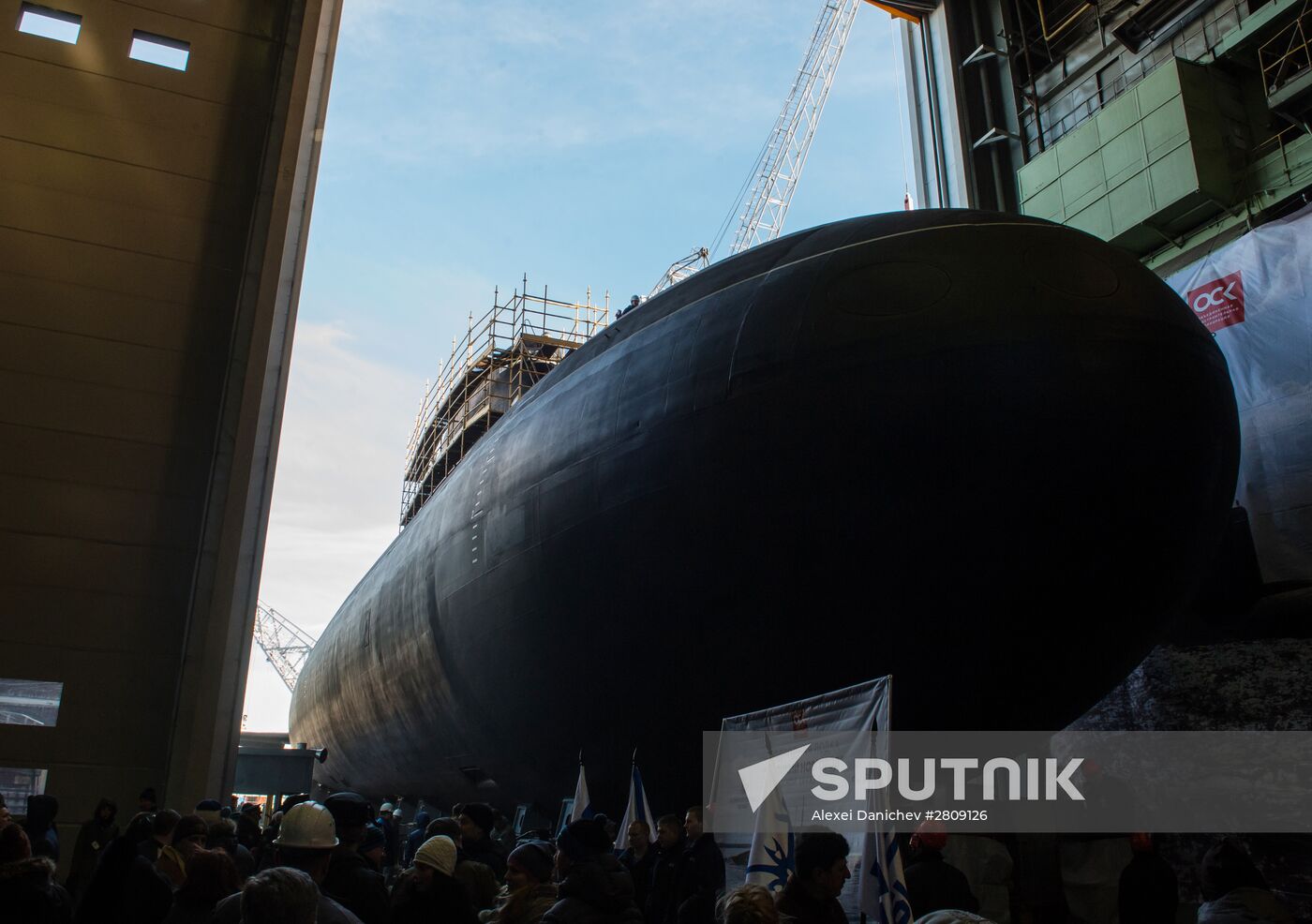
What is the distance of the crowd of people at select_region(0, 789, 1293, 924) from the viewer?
9.04 feet

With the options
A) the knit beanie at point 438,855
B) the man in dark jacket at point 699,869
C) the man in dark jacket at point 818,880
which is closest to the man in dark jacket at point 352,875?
the knit beanie at point 438,855

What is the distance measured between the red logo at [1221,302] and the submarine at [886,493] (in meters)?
6.75

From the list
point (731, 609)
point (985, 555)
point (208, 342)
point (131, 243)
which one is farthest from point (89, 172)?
point (985, 555)

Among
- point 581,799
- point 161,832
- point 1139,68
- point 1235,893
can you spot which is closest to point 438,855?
point 161,832

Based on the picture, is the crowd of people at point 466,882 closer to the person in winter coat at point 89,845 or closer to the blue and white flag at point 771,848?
the blue and white flag at point 771,848

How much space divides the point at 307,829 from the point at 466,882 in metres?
1.68

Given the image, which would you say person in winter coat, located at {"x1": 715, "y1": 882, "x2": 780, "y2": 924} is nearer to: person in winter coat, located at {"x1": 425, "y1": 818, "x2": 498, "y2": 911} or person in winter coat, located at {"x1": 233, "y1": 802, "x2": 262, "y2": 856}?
person in winter coat, located at {"x1": 425, "y1": 818, "x2": 498, "y2": 911}

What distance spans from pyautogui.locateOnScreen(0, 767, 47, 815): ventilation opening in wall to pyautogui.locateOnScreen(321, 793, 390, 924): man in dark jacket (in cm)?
818

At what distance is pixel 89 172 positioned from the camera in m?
11.7

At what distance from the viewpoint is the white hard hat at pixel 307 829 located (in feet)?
9.46

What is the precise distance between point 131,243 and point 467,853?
9542 mm

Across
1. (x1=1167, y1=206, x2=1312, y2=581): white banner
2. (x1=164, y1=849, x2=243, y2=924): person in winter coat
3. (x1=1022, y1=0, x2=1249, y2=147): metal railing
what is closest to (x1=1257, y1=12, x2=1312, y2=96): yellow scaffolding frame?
(x1=1022, y1=0, x2=1249, y2=147): metal railing

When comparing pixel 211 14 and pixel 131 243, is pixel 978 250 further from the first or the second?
pixel 211 14

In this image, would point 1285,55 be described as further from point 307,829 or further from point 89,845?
point 89,845
